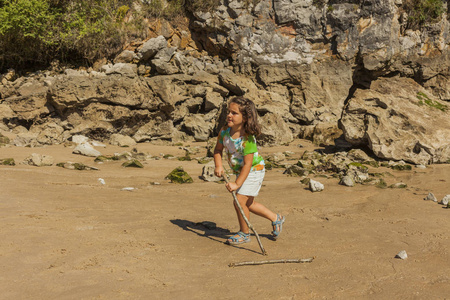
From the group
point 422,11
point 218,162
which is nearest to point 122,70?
point 218,162

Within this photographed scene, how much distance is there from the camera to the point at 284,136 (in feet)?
42.8

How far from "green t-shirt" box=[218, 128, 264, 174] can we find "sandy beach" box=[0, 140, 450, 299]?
0.78 m

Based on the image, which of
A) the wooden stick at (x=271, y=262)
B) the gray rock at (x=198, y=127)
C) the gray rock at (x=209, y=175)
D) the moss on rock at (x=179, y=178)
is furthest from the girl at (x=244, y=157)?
the gray rock at (x=198, y=127)

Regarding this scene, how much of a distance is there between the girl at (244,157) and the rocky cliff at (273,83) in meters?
6.84

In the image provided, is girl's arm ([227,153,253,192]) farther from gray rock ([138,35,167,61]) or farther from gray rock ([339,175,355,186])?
gray rock ([138,35,167,61])

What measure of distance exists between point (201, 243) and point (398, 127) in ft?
26.9

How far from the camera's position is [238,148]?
3.78 meters

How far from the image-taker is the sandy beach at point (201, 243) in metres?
2.66

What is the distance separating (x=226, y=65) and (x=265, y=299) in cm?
1504

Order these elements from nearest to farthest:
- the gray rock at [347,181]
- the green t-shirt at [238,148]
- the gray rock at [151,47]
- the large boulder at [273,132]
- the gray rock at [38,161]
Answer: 1. the green t-shirt at [238,148]
2. the gray rock at [347,181]
3. the gray rock at [38,161]
4. the large boulder at [273,132]
5. the gray rock at [151,47]

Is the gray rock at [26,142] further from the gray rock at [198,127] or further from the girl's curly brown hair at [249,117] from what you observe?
the girl's curly brown hair at [249,117]

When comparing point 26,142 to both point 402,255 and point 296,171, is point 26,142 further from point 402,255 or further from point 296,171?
point 402,255

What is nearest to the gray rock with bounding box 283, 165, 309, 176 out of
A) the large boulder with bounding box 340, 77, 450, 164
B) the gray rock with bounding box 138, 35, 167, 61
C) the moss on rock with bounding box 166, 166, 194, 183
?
the moss on rock with bounding box 166, 166, 194, 183

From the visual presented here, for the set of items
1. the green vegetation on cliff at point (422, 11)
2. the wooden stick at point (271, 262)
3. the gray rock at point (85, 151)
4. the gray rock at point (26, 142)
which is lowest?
the gray rock at point (26, 142)
